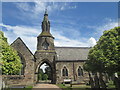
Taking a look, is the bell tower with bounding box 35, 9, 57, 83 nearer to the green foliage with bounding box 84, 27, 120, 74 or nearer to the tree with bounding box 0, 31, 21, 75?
the tree with bounding box 0, 31, 21, 75

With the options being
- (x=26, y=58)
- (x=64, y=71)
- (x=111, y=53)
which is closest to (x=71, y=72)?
(x=64, y=71)

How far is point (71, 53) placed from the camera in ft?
127

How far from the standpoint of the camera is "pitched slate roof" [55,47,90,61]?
36.3 meters

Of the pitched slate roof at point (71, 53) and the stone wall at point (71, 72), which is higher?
the pitched slate roof at point (71, 53)

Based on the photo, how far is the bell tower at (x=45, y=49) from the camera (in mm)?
35281

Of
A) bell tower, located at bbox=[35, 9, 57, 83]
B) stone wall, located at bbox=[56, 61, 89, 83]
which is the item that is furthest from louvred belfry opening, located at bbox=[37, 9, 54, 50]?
stone wall, located at bbox=[56, 61, 89, 83]

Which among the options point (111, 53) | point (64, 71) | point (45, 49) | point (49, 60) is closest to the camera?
point (111, 53)

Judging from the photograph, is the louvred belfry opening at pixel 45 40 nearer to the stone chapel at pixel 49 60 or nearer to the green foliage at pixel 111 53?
the stone chapel at pixel 49 60

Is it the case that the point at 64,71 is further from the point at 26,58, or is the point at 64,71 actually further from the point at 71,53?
the point at 26,58

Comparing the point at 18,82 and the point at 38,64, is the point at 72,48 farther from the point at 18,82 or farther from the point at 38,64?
the point at 18,82

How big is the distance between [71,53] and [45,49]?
25.3ft

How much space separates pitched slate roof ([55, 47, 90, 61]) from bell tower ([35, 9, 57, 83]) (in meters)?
2.09

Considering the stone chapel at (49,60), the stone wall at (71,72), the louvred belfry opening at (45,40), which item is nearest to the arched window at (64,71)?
the stone chapel at (49,60)

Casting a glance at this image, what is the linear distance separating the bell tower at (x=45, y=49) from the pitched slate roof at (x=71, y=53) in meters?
2.09
